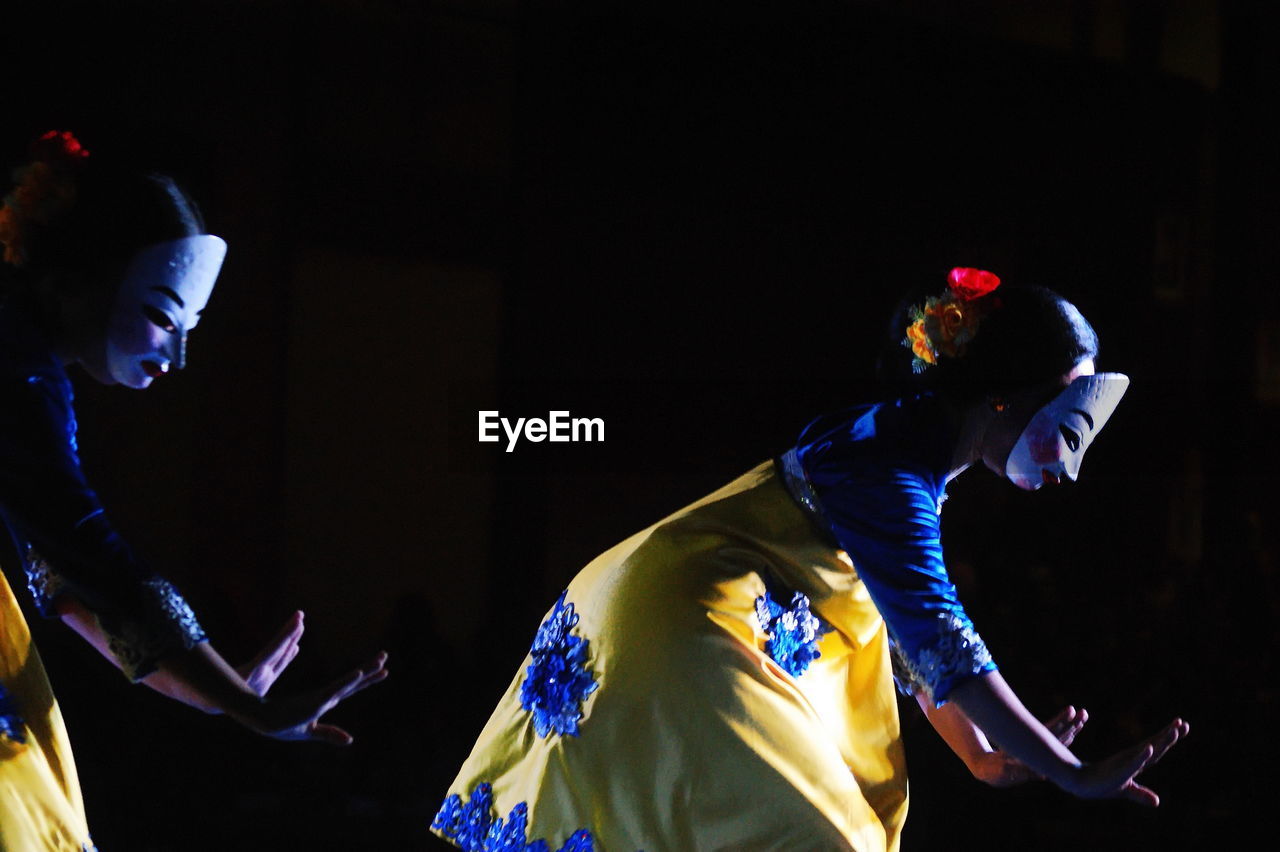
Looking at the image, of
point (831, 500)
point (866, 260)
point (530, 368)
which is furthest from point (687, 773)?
point (866, 260)

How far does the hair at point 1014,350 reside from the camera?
1.79 m

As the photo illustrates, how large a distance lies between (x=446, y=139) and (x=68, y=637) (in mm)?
1649

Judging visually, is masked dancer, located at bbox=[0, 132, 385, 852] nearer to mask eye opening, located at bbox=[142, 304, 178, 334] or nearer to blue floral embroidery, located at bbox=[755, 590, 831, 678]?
mask eye opening, located at bbox=[142, 304, 178, 334]

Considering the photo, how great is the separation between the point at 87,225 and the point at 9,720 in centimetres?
53

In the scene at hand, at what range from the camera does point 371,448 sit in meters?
3.74

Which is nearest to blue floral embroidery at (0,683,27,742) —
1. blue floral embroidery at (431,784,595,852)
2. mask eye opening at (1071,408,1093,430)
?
blue floral embroidery at (431,784,595,852)

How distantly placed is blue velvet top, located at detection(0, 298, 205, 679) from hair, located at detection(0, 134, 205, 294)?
5.2 inches

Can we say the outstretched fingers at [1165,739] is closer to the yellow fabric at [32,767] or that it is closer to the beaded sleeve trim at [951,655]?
the beaded sleeve trim at [951,655]

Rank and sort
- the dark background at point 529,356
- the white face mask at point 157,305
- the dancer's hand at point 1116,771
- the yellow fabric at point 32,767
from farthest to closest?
the dark background at point 529,356, the white face mask at point 157,305, the dancer's hand at point 1116,771, the yellow fabric at point 32,767

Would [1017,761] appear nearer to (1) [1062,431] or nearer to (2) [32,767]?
(1) [1062,431]

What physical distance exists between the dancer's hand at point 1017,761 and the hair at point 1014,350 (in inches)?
15.8

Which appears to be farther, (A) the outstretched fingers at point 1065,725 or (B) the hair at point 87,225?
(A) the outstretched fingers at point 1065,725

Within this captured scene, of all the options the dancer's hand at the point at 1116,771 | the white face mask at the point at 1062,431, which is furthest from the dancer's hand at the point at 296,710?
the white face mask at the point at 1062,431

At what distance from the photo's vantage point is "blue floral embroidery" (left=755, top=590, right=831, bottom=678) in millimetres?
1670
